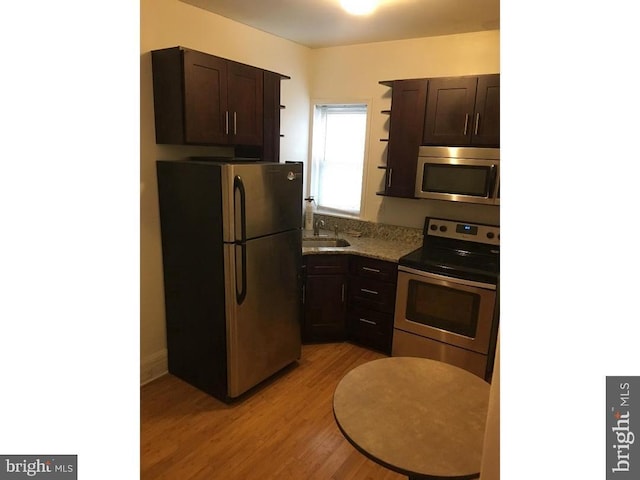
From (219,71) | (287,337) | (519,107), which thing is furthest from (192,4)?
(519,107)

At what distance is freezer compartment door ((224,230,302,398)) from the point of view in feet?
7.84

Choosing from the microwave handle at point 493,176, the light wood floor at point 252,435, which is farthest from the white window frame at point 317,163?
the light wood floor at point 252,435

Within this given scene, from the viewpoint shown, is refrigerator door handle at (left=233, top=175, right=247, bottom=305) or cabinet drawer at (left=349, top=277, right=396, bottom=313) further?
cabinet drawer at (left=349, top=277, right=396, bottom=313)

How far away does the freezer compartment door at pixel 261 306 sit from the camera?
239 cm

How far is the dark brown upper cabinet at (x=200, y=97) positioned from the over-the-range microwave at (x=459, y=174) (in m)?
1.39

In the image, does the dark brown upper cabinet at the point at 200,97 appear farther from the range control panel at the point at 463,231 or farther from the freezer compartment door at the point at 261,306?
the range control panel at the point at 463,231

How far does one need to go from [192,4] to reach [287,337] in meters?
2.39

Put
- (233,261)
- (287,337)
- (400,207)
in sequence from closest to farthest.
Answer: (233,261) → (287,337) → (400,207)

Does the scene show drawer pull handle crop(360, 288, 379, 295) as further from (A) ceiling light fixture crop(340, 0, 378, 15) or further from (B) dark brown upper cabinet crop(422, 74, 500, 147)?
(A) ceiling light fixture crop(340, 0, 378, 15)

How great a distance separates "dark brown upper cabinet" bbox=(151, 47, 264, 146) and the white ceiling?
0.43 m

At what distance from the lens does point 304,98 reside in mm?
3770

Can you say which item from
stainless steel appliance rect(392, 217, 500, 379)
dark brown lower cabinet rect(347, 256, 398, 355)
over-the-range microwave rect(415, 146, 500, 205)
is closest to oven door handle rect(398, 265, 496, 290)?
stainless steel appliance rect(392, 217, 500, 379)

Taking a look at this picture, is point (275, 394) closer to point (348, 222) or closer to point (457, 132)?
point (348, 222)

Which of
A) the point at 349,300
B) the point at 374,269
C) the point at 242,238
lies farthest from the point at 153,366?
the point at 374,269
